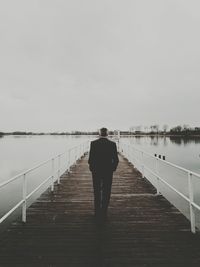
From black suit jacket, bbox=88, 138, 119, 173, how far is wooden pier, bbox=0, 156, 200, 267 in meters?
1.08

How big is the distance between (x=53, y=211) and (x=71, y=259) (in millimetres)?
2378

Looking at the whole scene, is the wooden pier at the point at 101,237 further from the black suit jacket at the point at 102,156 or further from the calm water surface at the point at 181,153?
the calm water surface at the point at 181,153

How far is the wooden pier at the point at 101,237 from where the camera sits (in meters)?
3.45

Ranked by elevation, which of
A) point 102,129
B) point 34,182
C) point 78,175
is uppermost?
point 102,129

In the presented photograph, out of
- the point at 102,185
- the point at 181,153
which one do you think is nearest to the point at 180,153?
Answer: the point at 181,153

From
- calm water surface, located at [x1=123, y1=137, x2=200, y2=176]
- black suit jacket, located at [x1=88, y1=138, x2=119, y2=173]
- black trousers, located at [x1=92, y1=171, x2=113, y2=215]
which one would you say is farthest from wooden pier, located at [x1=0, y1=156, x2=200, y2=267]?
calm water surface, located at [x1=123, y1=137, x2=200, y2=176]

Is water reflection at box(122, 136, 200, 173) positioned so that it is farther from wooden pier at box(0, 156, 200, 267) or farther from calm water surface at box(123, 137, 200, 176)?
wooden pier at box(0, 156, 200, 267)

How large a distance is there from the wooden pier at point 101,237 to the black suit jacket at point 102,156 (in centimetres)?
108

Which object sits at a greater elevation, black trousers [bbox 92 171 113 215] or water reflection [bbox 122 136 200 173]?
black trousers [bbox 92 171 113 215]

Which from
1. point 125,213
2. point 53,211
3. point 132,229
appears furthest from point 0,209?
point 132,229

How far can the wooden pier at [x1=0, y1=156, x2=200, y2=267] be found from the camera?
3445 millimetres

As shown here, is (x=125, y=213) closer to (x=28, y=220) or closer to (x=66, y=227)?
(x=66, y=227)

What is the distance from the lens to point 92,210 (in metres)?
5.82

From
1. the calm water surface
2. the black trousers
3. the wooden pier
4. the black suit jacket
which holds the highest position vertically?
the black suit jacket
